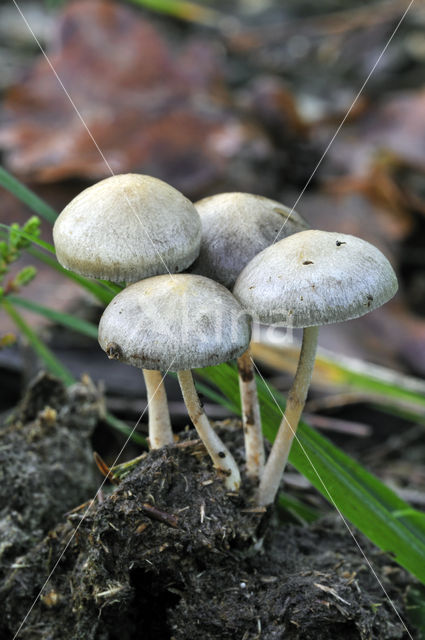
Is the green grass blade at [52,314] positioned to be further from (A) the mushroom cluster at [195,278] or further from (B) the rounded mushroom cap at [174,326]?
(B) the rounded mushroom cap at [174,326]

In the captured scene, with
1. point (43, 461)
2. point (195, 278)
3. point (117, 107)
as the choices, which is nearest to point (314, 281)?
point (195, 278)

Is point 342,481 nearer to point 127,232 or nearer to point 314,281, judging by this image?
point 314,281

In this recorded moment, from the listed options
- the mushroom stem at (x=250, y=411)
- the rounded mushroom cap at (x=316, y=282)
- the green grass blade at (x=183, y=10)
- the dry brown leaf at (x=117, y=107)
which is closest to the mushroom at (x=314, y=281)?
the rounded mushroom cap at (x=316, y=282)

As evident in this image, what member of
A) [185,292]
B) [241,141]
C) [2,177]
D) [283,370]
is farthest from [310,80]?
[185,292]

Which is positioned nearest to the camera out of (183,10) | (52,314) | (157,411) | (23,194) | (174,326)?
(174,326)

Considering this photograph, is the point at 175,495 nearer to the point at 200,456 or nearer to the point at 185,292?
the point at 200,456

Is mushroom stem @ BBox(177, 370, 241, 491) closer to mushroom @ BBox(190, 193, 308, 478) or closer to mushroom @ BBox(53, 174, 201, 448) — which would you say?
mushroom @ BBox(190, 193, 308, 478)
